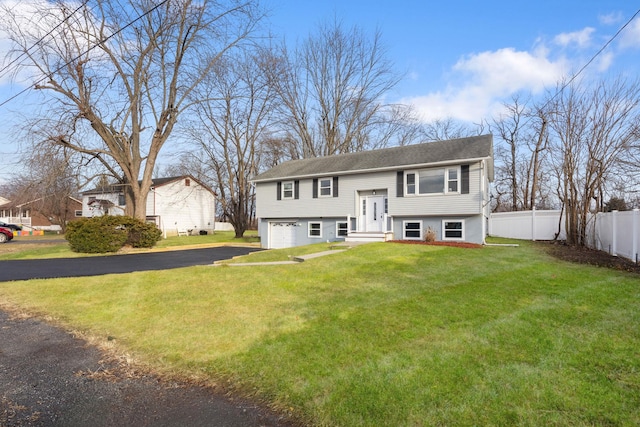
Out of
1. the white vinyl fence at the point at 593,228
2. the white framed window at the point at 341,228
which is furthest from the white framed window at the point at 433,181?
the white vinyl fence at the point at 593,228

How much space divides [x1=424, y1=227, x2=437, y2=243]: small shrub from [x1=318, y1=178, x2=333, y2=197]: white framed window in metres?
5.61

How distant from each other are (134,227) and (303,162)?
1063 cm

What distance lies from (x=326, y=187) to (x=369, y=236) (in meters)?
4.32

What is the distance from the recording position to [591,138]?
14055 mm

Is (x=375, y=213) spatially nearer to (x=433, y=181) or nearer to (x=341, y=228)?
(x=341, y=228)

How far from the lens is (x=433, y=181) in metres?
16.2

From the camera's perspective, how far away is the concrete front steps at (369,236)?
53.6 ft

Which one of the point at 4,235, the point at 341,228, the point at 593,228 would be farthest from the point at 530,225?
the point at 4,235

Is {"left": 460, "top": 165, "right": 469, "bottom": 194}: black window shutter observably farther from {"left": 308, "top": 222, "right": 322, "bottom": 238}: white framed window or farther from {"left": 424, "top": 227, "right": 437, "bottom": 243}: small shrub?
{"left": 308, "top": 222, "right": 322, "bottom": 238}: white framed window

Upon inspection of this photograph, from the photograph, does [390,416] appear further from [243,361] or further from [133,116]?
[133,116]

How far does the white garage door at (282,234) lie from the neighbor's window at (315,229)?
1.24m

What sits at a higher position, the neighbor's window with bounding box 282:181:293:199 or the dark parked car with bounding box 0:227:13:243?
the neighbor's window with bounding box 282:181:293:199

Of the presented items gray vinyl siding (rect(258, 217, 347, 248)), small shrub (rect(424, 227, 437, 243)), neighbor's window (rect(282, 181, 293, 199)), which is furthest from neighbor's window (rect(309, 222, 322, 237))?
small shrub (rect(424, 227, 437, 243))

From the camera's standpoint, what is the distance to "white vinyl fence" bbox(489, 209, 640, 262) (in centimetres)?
958
